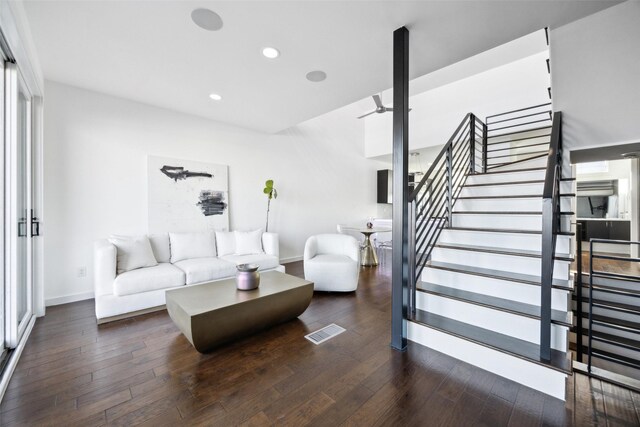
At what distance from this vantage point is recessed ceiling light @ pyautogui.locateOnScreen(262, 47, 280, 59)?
99.3 inches

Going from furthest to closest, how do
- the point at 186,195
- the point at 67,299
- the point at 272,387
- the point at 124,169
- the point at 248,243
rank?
the point at 248,243 → the point at 186,195 → the point at 124,169 → the point at 67,299 → the point at 272,387

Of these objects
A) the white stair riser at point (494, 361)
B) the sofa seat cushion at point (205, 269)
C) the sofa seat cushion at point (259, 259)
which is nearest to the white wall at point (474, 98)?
the sofa seat cushion at point (259, 259)

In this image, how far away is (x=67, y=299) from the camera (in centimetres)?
326

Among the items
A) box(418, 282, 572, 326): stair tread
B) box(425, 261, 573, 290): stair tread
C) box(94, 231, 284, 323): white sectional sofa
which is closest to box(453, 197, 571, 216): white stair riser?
box(425, 261, 573, 290): stair tread

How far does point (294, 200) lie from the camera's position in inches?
231

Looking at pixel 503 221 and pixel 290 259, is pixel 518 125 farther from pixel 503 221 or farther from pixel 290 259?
pixel 290 259

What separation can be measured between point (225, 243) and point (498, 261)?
3.72m

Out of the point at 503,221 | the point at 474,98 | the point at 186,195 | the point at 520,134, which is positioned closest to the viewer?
the point at 503,221

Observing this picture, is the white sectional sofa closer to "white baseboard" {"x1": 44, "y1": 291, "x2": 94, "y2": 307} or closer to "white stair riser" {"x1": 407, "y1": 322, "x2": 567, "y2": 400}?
"white baseboard" {"x1": 44, "y1": 291, "x2": 94, "y2": 307}

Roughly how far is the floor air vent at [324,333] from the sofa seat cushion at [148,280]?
1824 millimetres

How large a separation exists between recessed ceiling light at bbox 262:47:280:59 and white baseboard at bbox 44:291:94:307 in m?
3.73

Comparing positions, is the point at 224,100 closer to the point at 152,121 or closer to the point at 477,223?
the point at 152,121

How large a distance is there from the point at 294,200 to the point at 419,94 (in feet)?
13.4

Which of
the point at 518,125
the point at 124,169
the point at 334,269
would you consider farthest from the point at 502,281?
the point at 124,169
